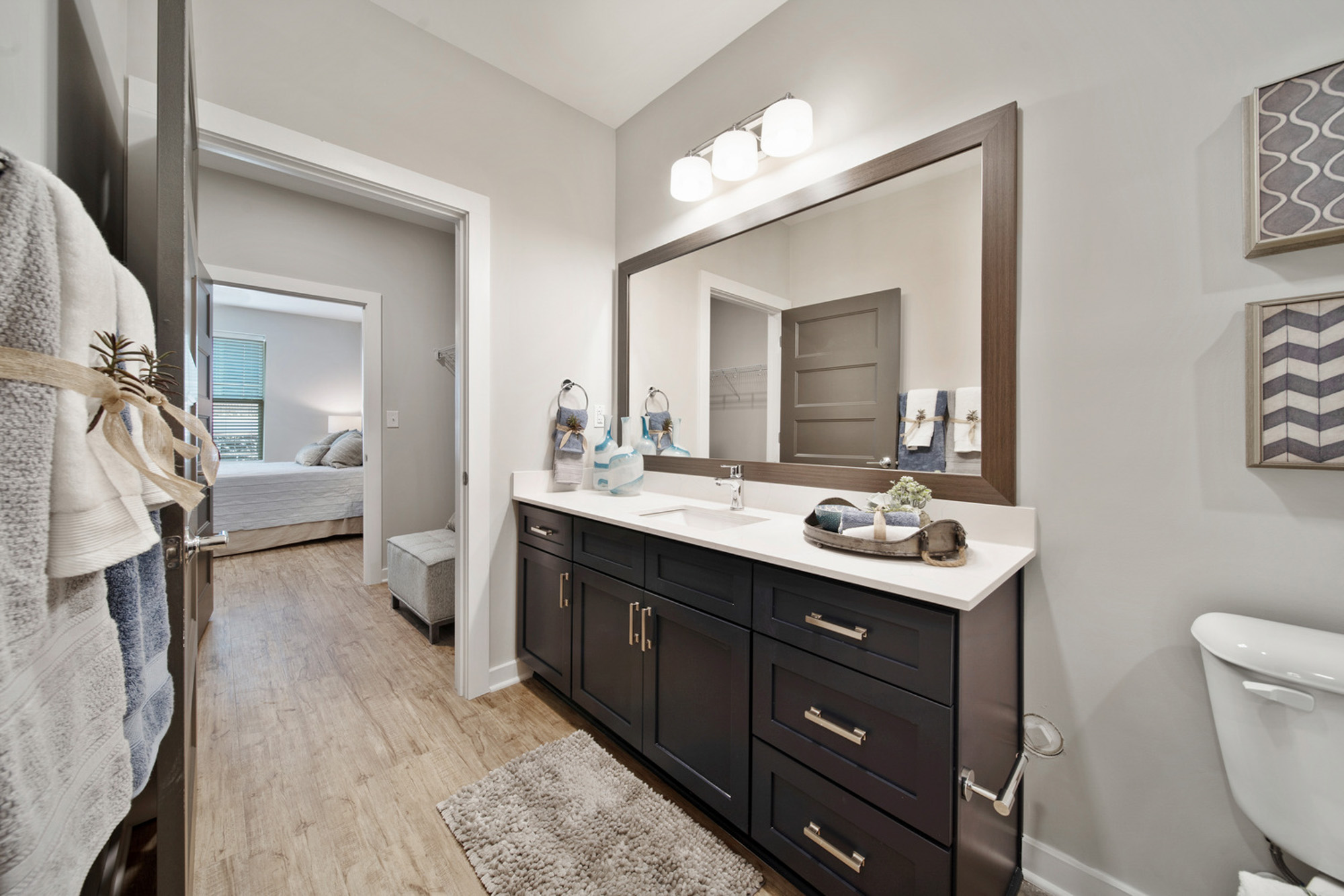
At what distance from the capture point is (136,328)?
2.10ft

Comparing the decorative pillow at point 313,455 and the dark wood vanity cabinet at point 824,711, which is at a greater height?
the decorative pillow at point 313,455

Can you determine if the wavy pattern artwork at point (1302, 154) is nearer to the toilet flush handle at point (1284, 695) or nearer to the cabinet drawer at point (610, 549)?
the toilet flush handle at point (1284, 695)

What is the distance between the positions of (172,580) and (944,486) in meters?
1.67

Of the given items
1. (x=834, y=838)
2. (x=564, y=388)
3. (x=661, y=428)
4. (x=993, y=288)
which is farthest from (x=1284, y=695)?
(x=564, y=388)

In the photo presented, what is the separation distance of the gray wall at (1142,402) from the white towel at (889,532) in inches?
14.8

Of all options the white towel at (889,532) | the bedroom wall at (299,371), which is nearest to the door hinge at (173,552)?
the white towel at (889,532)

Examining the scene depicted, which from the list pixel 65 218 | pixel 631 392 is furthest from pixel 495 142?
pixel 65 218

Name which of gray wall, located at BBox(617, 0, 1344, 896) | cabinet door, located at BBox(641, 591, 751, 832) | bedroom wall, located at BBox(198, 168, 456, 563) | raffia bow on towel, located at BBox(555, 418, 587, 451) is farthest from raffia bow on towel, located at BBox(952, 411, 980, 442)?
bedroom wall, located at BBox(198, 168, 456, 563)

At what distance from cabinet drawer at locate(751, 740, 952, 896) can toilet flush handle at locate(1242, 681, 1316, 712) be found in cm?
61

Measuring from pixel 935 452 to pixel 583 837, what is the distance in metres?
1.44

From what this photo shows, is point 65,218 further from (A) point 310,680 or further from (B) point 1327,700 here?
(A) point 310,680

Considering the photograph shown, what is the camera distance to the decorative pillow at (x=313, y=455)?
5.59 metres

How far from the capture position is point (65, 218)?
1.48ft

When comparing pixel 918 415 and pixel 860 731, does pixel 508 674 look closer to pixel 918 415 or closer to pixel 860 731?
pixel 860 731
